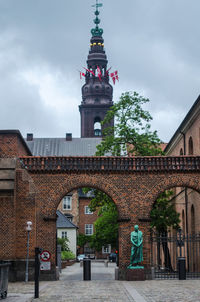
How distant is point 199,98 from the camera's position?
2636 cm

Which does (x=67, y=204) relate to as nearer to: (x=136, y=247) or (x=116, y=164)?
(x=116, y=164)

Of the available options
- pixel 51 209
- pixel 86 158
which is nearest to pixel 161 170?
pixel 86 158

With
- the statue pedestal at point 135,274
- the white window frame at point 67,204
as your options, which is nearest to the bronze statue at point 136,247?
the statue pedestal at point 135,274

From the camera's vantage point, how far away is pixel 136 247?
917 inches

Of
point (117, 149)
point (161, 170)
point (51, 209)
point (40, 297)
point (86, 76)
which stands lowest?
point (40, 297)

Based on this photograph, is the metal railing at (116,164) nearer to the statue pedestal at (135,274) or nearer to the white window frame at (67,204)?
the statue pedestal at (135,274)

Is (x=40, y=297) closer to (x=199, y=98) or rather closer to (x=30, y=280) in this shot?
(x=30, y=280)

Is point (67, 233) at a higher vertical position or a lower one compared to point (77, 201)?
lower

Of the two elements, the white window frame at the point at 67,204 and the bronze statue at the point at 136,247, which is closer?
the bronze statue at the point at 136,247

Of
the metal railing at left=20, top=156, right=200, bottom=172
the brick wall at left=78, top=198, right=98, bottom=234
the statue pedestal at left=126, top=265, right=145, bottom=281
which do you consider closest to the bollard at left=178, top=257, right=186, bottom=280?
the statue pedestal at left=126, top=265, right=145, bottom=281

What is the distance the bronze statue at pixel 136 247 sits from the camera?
76.4 feet

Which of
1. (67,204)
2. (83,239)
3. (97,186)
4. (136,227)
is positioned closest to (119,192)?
(97,186)

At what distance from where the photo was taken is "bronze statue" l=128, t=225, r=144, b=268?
76.4 feet

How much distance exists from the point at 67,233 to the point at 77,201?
11565mm
